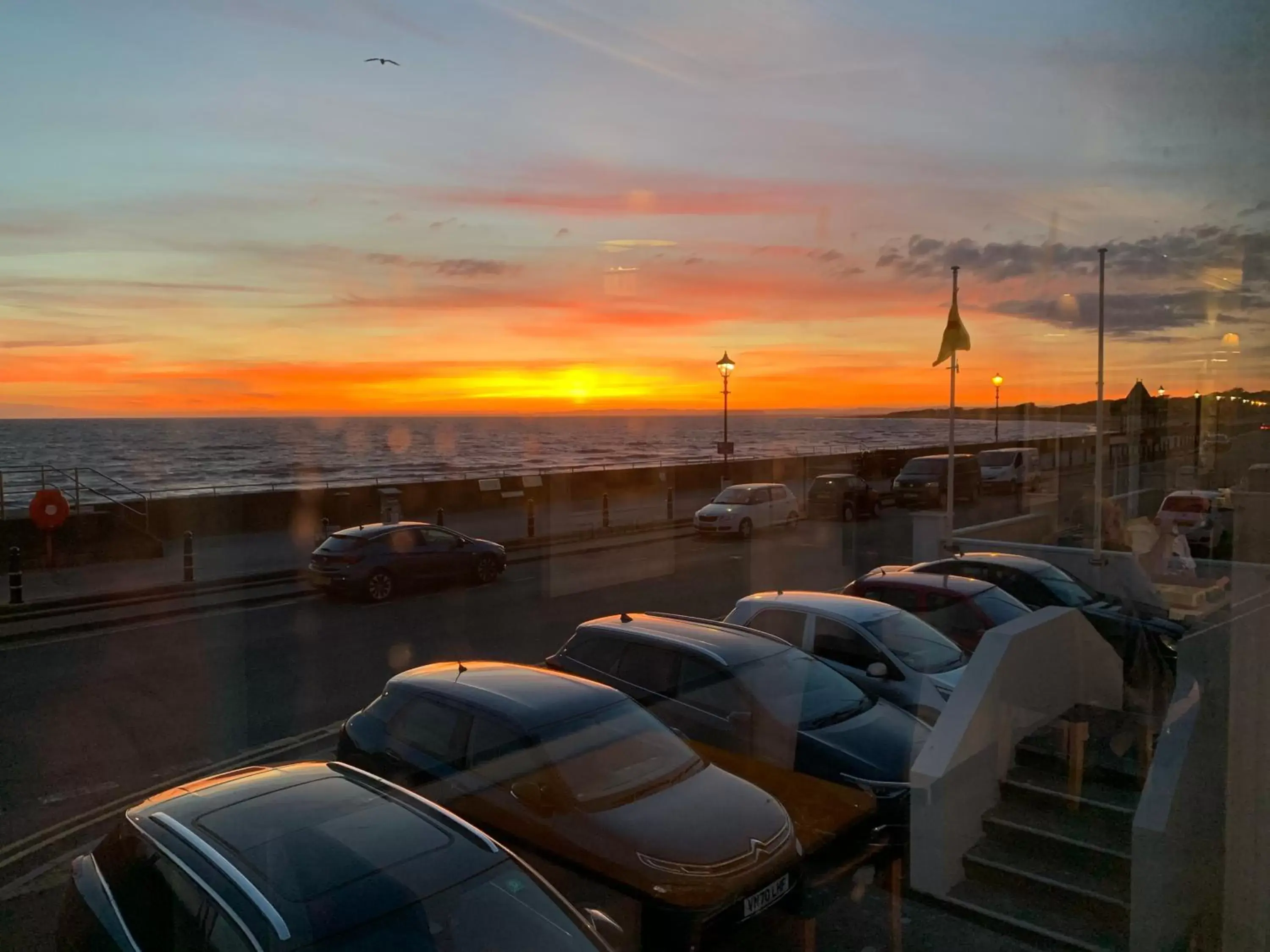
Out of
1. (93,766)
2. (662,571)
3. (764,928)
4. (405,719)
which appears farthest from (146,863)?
(662,571)

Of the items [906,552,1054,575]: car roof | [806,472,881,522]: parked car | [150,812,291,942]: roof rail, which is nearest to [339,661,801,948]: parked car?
[150,812,291,942]: roof rail

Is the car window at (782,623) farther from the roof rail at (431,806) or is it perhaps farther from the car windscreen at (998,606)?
the roof rail at (431,806)

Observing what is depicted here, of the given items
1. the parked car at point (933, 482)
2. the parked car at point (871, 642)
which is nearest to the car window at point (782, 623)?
the parked car at point (871, 642)

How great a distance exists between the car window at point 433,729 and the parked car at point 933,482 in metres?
25.9

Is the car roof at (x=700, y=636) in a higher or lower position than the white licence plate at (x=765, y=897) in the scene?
higher

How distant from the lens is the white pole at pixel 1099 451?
12.7m

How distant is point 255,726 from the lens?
8.84 m

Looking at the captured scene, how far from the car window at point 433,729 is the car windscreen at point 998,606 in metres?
5.82

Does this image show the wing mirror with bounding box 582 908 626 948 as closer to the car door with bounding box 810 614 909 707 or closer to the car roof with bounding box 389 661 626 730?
the car roof with bounding box 389 661 626 730

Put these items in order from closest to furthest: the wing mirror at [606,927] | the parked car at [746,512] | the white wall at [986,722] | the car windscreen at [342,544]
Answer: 1. the wing mirror at [606,927]
2. the white wall at [986,722]
3. the car windscreen at [342,544]
4. the parked car at [746,512]

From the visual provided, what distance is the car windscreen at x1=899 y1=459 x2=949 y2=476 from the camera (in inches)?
1192

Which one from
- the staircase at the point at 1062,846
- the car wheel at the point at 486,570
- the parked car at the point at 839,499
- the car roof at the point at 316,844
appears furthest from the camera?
the parked car at the point at 839,499

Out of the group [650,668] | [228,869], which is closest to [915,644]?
[650,668]

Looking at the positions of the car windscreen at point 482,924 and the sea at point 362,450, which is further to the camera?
the sea at point 362,450
